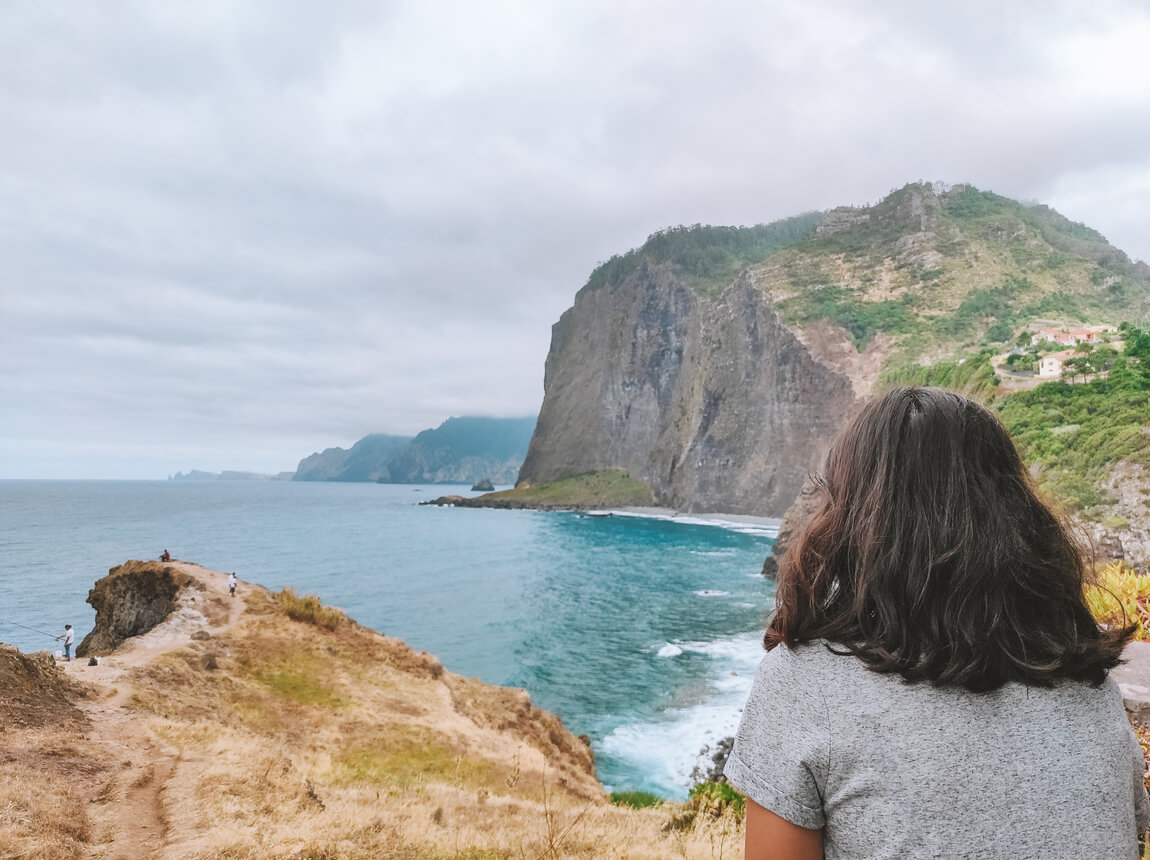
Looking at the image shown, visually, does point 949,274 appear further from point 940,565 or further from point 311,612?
point 940,565

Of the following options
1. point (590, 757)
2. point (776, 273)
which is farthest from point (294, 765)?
point (776, 273)

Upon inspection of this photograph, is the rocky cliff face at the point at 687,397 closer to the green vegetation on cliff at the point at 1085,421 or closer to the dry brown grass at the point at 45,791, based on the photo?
the green vegetation on cliff at the point at 1085,421

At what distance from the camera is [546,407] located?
481 feet

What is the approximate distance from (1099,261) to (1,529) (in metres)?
146

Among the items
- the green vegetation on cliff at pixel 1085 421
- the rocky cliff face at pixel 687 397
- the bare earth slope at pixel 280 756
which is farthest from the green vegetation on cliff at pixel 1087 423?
the rocky cliff face at pixel 687 397

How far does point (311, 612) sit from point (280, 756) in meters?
10.6

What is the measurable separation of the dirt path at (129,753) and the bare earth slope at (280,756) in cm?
4

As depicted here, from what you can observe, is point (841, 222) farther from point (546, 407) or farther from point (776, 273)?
point (546, 407)

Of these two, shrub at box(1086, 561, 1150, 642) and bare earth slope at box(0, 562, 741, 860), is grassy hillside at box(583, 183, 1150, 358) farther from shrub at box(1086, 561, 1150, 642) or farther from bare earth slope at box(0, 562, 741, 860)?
bare earth slope at box(0, 562, 741, 860)

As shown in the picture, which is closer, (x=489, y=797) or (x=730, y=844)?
(x=730, y=844)

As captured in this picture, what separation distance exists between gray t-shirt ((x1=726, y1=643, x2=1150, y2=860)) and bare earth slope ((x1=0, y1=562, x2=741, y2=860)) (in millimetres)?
5671

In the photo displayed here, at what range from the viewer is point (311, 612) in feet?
65.4

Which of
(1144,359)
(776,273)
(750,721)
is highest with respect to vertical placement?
(776,273)

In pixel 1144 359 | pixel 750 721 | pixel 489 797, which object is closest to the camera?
pixel 750 721
